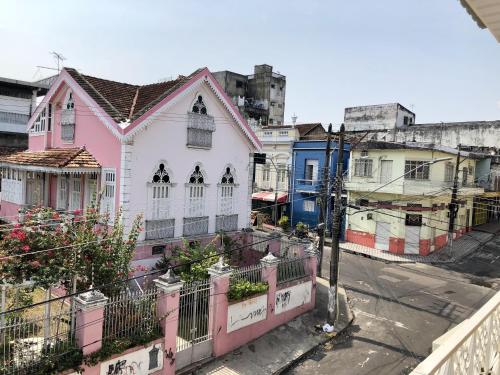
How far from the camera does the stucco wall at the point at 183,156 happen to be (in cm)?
1508

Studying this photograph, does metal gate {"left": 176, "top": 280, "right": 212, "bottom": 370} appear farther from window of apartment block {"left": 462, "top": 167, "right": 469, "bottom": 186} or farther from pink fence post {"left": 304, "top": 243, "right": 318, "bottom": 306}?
window of apartment block {"left": 462, "top": 167, "right": 469, "bottom": 186}

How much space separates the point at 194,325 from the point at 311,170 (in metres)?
22.9

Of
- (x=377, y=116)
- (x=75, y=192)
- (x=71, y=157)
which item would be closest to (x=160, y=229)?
(x=75, y=192)

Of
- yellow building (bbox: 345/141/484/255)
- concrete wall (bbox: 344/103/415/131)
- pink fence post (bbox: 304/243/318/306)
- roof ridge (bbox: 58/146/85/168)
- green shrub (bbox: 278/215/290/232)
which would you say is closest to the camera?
roof ridge (bbox: 58/146/85/168)

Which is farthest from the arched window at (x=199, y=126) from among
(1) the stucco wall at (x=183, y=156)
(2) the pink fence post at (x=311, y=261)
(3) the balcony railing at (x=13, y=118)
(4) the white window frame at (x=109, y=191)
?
(3) the balcony railing at (x=13, y=118)

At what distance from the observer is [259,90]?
2176 inches

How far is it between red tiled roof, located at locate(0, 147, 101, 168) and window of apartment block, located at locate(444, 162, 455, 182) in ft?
77.4

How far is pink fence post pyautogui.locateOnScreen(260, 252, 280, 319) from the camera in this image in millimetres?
14148

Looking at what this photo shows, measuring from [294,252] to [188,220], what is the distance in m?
4.80

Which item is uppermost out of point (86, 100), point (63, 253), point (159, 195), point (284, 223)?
point (86, 100)

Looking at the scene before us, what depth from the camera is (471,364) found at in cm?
366

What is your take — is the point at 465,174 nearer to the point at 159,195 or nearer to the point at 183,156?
the point at 183,156

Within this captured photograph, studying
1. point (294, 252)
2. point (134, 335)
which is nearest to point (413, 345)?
point (294, 252)

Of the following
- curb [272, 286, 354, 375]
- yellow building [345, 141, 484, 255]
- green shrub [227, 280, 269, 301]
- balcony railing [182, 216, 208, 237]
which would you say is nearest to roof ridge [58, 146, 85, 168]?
balcony railing [182, 216, 208, 237]
